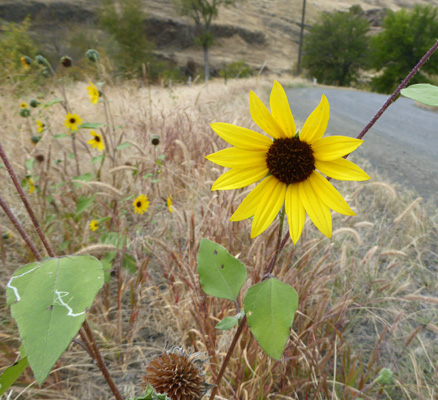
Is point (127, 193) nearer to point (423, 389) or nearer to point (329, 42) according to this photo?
point (423, 389)

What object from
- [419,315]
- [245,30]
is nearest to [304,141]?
[419,315]

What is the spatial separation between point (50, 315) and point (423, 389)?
1.21 m

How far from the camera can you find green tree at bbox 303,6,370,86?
2388 centimetres

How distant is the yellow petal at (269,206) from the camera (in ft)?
1.96

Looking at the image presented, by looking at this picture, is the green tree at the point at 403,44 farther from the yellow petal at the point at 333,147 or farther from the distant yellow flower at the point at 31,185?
the yellow petal at the point at 333,147

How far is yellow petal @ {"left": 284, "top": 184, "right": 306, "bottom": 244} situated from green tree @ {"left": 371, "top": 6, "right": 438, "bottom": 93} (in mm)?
21726

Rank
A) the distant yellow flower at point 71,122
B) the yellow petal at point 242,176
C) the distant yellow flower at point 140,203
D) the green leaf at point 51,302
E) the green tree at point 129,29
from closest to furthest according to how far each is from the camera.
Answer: the green leaf at point 51,302 → the yellow petal at point 242,176 → the distant yellow flower at point 140,203 → the distant yellow flower at point 71,122 → the green tree at point 129,29

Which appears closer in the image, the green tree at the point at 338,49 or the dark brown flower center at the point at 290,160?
the dark brown flower center at the point at 290,160

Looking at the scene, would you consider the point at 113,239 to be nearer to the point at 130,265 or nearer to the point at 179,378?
the point at 130,265

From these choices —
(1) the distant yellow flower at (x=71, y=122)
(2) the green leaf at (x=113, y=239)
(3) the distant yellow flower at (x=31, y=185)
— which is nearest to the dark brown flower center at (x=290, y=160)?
(2) the green leaf at (x=113, y=239)

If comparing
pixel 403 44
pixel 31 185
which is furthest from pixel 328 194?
pixel 403 44

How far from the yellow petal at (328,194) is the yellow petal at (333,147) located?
0.14 feet

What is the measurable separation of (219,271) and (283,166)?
254mm

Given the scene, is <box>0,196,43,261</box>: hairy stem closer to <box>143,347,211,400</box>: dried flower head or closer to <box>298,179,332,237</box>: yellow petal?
<box>143,347,211,400</box>: dried flower head
